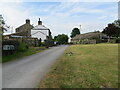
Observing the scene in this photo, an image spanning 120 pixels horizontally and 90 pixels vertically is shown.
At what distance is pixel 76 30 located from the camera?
97.3 metres

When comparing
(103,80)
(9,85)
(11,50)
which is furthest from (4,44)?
(103,80)

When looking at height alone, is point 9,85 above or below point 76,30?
below

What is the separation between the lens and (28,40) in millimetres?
23672

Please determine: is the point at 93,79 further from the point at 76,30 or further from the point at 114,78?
the point at 76,30

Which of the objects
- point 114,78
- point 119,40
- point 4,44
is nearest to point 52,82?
point 114,78

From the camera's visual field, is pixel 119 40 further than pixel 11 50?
Yes

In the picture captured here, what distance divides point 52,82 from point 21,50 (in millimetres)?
10928

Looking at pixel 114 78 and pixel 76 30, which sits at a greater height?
pixel 76 30

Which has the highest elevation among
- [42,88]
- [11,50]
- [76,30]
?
[76,30]

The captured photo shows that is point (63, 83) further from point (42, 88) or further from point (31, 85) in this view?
point (31, 85)

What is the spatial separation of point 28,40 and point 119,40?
28494mm

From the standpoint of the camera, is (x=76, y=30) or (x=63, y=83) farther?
(x=76, y=30)

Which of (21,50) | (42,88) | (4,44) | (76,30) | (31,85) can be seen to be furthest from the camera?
(76,30)

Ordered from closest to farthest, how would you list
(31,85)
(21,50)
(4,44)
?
(31,85) → (4,44) → (21,50)
